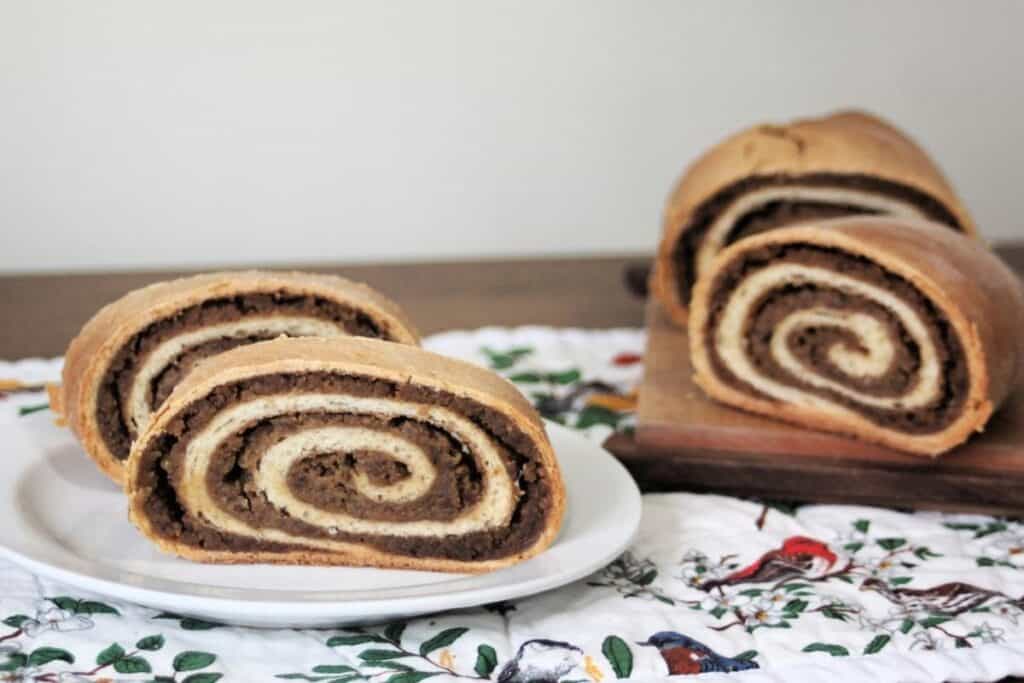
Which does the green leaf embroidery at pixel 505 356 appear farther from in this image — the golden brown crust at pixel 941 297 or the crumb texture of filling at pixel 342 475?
the crumb texture of filling at pixel 342 475

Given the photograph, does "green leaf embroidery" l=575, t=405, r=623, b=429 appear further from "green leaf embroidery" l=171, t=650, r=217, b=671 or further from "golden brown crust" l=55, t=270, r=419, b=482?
"green leaf embroidery" l=171, t=650, r=217, b=671

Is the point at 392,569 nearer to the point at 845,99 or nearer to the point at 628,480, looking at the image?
the point at 628,480

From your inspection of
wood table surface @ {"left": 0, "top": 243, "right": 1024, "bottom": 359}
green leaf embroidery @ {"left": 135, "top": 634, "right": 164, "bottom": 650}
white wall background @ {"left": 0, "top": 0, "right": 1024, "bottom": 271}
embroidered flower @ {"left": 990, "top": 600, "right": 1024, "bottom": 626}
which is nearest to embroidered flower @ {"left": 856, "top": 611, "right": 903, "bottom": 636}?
embroidered flower @ {"left": 990, "top": 600, "right": 1024, "bottom": 626}

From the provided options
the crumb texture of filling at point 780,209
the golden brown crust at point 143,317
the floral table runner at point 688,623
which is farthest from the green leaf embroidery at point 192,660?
the crumb texture of filling at point 780,209

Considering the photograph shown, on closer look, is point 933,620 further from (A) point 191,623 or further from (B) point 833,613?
(A) point 191,623

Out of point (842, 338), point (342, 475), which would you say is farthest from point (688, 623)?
point (842, 338)

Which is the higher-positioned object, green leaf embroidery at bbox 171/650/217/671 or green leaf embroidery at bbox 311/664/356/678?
green leaf embroidery at bbox 311/664/356/678
